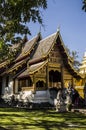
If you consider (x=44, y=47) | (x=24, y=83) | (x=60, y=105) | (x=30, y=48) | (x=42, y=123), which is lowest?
(x=42, y=123)

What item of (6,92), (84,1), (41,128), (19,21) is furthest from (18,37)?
(6,92)

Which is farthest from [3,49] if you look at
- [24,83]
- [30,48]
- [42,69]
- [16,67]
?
[30,48]

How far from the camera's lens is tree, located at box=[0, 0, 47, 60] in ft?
55.2

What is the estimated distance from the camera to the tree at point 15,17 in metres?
16.8

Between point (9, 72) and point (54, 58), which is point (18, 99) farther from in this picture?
point (54, 58)

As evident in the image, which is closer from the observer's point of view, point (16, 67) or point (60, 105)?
point (60, 105)

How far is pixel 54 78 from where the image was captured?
104 feet

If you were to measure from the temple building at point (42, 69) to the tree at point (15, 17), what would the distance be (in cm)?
891

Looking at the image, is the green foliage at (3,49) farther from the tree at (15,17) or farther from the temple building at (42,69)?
the temple building at (42,69)

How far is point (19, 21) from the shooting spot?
17.6 metres

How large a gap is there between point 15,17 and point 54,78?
15176 millimetres

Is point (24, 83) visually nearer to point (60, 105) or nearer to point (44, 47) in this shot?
point (44, 47)

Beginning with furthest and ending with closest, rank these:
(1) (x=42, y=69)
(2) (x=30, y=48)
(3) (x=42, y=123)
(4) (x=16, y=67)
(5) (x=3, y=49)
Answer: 1. (2) (x=30, y=48)
2. (4) (x=16, y=67)
3. (1) (x=42, y=69)
4. (5) (x=3, y=49)
5. (3) (x=42, y=123)

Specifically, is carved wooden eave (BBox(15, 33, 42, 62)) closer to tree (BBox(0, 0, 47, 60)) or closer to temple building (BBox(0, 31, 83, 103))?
temple building (BBox(0, 31, 83, 103))
